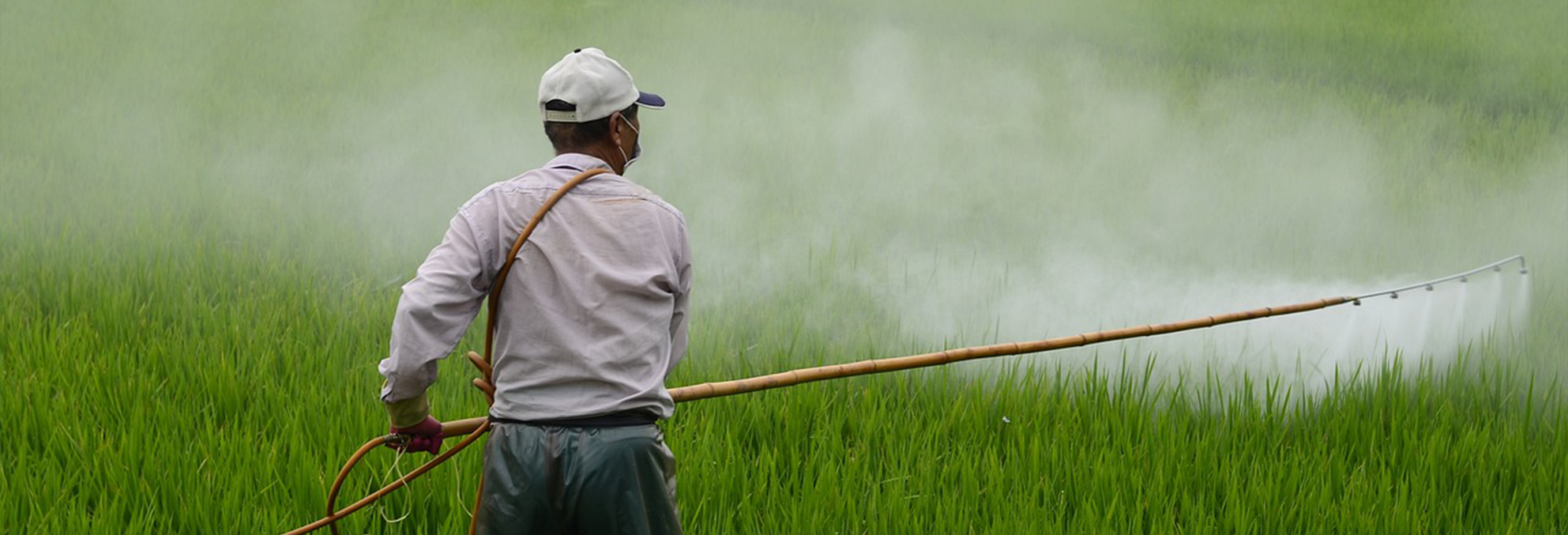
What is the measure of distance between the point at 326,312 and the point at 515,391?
2.66m

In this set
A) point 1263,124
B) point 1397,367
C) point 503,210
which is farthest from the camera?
point 1263,124

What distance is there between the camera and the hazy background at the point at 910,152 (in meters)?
5.09

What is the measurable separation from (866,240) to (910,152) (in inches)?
64.1

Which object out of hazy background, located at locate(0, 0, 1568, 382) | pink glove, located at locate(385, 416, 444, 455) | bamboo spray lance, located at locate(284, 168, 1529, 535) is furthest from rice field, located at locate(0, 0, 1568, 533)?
pink glove, located at locate(385, 416, 444, 455)

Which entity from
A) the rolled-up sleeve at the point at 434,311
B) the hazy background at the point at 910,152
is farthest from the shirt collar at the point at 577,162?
the hazy background at the point at 910,152

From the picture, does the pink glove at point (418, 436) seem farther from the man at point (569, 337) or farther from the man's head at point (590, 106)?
the man's head at point (590, 106)

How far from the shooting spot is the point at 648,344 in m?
2.06

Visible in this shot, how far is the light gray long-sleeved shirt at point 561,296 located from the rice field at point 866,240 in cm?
57

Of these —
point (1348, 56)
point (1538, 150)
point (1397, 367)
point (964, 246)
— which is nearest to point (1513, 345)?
point (1397, 367)

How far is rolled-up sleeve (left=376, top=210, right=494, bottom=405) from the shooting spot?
76.4 inches

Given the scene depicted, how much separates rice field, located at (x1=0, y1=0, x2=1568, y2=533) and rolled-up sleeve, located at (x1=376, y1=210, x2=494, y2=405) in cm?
54

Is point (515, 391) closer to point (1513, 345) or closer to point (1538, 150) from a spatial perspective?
point (1513, 345)

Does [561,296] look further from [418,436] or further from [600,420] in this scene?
[418,436]

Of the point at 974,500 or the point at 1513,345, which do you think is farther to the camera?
the point at 1513,345
